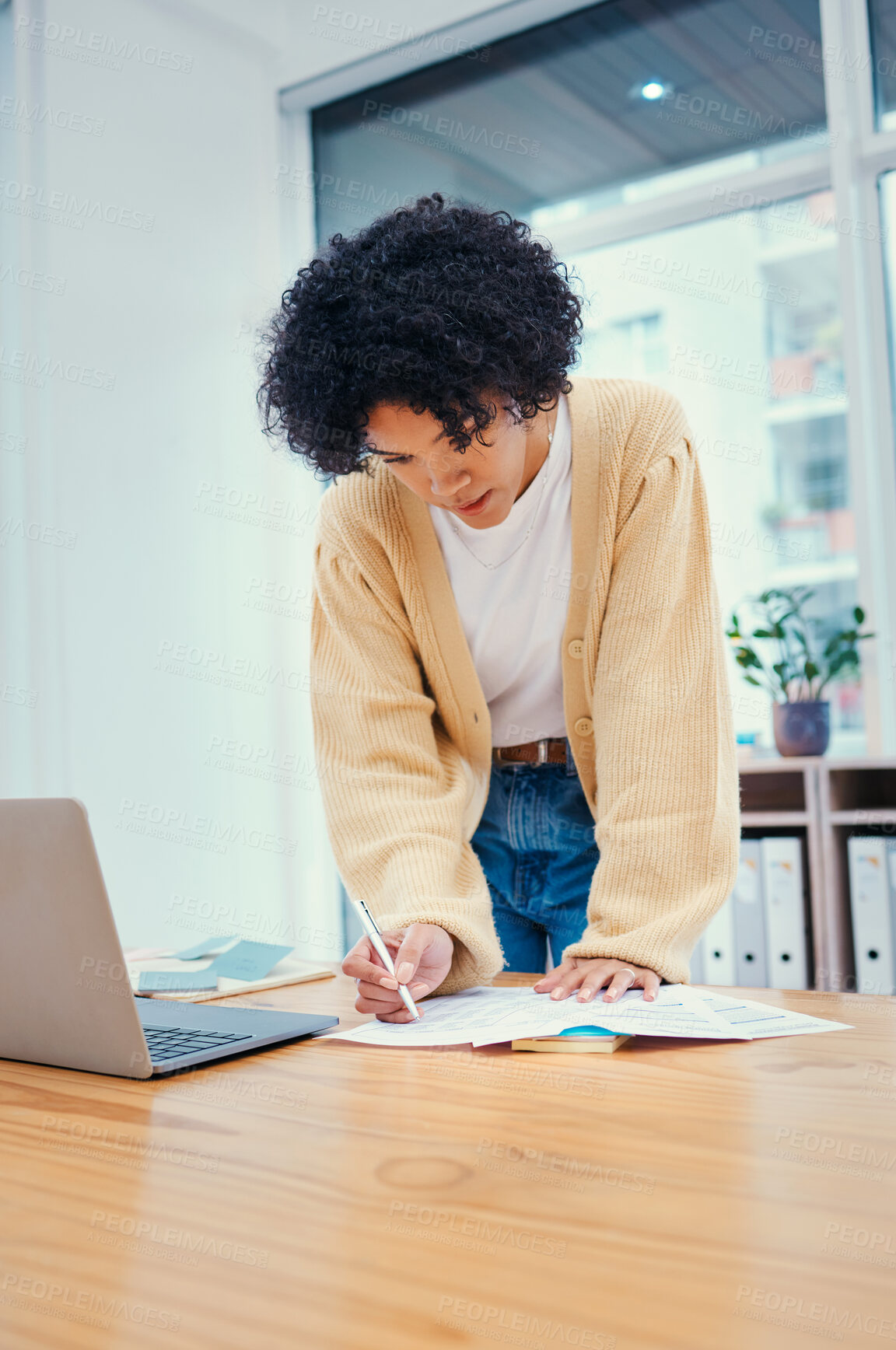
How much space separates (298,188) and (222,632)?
153 centimetres

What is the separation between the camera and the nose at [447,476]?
106 cm

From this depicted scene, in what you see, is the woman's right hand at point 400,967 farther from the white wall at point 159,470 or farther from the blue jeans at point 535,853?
the white wall at point 159,470

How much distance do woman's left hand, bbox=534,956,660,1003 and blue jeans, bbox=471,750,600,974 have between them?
1.17 feet

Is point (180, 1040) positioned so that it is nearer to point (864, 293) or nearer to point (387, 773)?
point (387, 773)

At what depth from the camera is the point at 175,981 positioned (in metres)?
1.18

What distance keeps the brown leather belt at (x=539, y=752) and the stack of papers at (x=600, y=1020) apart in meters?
0.40

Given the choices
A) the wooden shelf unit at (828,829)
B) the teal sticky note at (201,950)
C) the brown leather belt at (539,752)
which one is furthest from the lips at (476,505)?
the wooden shelf unit at (828,829)

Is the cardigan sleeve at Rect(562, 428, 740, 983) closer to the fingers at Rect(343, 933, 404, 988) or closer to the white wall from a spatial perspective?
the fingers at Rect(343, 933, 404, 988)

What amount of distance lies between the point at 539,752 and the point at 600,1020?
532mm

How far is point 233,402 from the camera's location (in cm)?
319

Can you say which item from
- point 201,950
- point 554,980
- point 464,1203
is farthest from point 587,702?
point 464,1203

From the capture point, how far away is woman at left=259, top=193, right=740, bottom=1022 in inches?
40.3

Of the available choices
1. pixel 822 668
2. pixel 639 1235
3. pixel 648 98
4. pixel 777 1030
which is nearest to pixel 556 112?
pixel 648 98

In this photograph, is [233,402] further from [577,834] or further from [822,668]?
[577,834]
